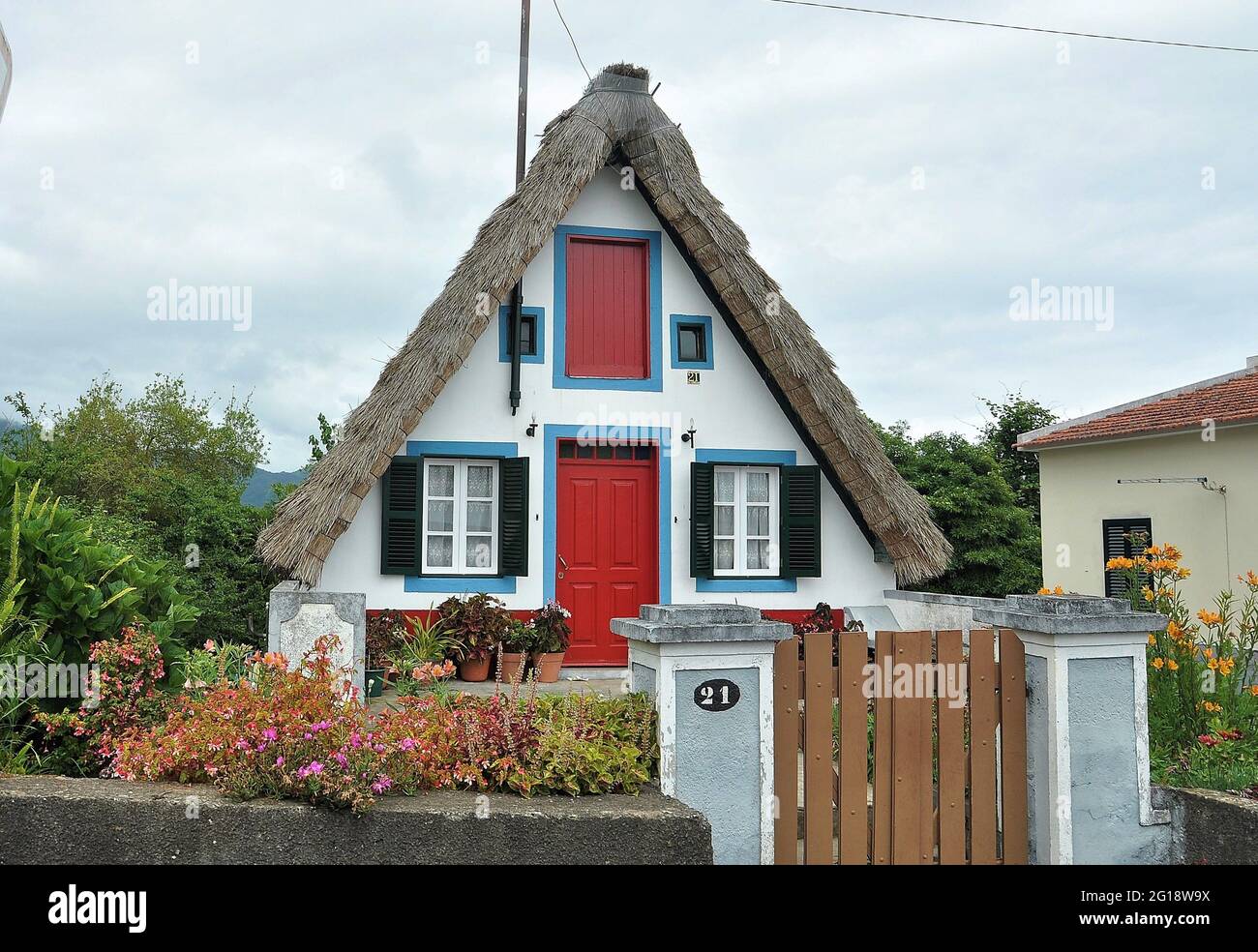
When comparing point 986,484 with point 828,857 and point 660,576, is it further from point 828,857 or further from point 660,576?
point 828,857

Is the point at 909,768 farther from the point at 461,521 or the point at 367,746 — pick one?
the point at 461,521

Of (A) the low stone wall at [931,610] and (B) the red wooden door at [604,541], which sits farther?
(B) the red wooden door at [604,541]

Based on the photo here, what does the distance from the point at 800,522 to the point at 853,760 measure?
540 cm

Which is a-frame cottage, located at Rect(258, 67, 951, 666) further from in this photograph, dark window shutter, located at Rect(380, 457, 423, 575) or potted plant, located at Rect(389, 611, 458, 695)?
potted plant, located at Rect(389, 611, 458, 695)

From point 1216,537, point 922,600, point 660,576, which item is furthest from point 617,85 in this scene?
point 1216,537

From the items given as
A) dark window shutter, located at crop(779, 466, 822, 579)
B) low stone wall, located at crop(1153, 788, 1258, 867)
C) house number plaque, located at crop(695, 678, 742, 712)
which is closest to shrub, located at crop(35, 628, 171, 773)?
house number plaque, located at crop(695, 678, 742, 712)

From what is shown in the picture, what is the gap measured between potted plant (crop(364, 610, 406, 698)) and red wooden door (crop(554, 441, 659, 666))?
1.58 meters

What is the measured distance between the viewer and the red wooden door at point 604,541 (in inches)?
373

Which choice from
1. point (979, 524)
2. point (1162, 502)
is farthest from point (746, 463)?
point (979, 524)

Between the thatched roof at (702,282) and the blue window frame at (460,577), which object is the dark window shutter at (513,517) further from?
the thatched roof at (702,282)

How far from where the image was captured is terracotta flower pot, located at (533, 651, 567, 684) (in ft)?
27.5

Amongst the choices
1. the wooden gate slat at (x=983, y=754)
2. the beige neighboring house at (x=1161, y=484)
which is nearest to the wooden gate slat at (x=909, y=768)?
the wooden gate slat at (x=983, y=754)

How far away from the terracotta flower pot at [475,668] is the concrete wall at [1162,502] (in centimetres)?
1059

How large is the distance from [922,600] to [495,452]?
4393mm
